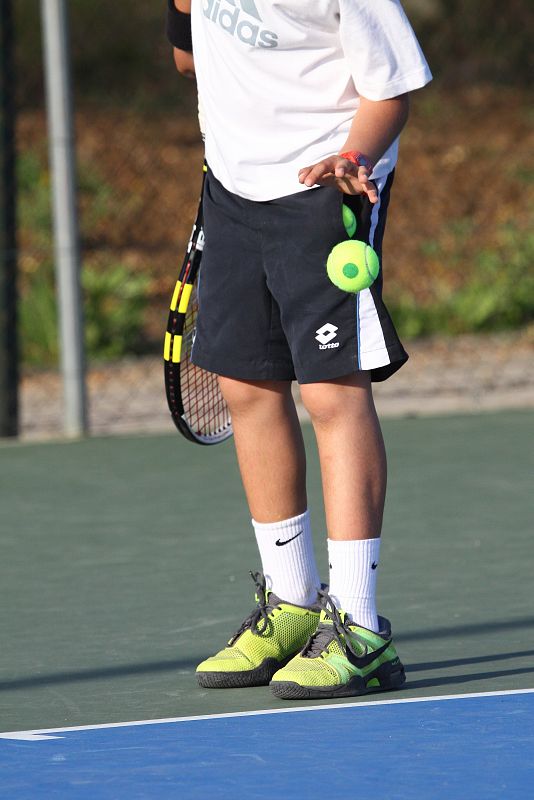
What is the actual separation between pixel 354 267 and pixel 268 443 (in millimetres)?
482

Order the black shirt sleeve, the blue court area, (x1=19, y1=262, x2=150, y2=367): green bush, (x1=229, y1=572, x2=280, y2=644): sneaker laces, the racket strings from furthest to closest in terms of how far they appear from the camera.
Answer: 1. (x1=19, y1=262, x2=150, y2=367): green bush
2. the racket strings
3. the black shirt sleeve
4. (x1=229, y1=572, x2=280, y2=644): sneaker laces
5. the blue court area

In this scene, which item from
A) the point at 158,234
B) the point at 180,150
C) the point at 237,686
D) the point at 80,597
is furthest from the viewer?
the point at 180,150

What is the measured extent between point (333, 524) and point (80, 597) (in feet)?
3.74

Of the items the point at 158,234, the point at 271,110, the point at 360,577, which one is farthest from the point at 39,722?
the point at 158,234

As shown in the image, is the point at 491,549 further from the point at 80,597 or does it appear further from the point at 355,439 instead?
the point at 355,439

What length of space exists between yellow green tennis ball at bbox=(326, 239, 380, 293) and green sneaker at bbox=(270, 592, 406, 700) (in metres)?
0.65

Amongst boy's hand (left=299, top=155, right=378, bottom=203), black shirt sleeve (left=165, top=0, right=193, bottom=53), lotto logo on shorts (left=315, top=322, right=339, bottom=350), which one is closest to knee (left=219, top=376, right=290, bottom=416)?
lotto logo on shorts (left=315, top=322, right=339, bottom=350)

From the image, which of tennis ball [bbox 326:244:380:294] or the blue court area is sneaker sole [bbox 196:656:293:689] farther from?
tennis ball [bbox 326:244:380:294]

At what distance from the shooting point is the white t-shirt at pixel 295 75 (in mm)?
3404

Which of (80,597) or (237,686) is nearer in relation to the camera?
(237,686)

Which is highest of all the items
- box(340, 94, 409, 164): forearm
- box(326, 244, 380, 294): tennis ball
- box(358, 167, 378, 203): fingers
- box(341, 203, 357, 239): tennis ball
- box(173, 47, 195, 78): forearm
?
box(173, 47, 195, 78): forearm

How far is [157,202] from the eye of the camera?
1398 cm

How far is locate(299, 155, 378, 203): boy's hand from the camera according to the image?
3.30 m

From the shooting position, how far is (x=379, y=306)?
346cm
